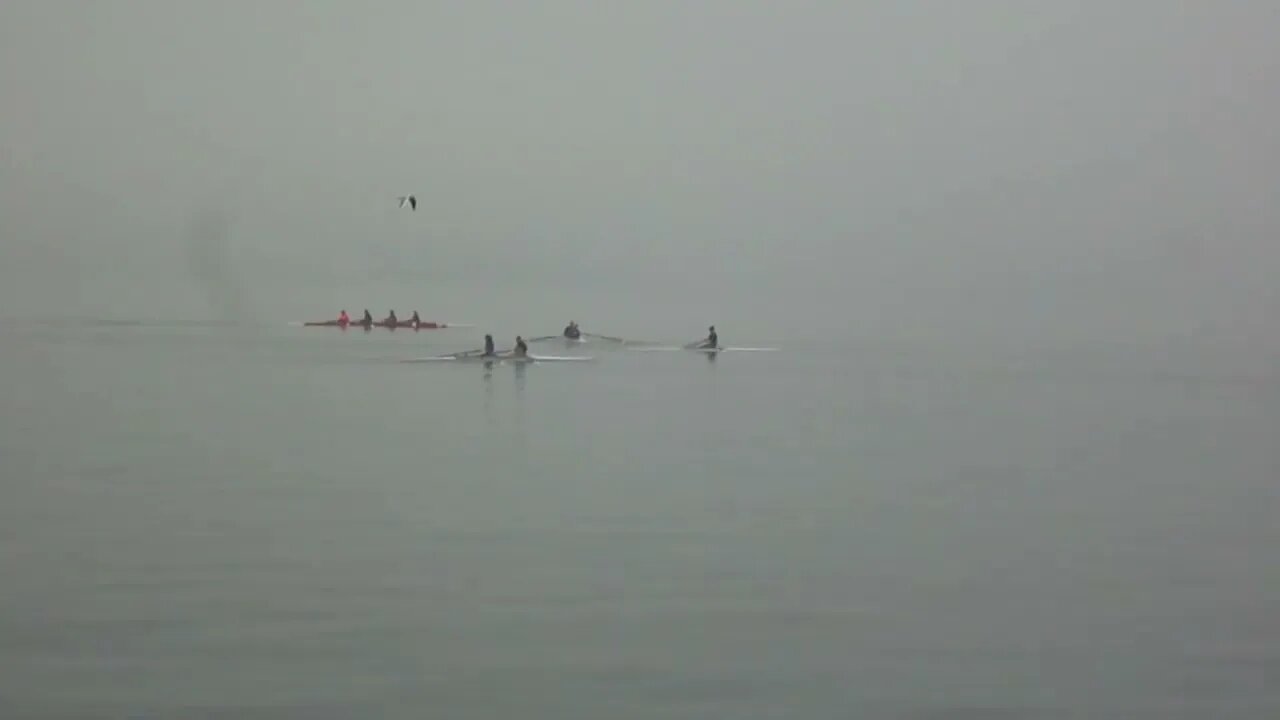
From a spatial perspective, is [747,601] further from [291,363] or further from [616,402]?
[291,363]

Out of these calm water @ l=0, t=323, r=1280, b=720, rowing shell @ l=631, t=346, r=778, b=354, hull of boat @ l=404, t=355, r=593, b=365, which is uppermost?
rowing shell @ l=631, t=346, r=778, b=354

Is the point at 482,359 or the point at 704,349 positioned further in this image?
the point at 704,349

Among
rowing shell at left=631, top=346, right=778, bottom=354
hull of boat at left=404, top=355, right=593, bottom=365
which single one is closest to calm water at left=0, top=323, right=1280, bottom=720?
hull of boat at left=404, top=355, right=593, bottom=365

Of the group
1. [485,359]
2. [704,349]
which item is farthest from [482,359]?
[704,349]

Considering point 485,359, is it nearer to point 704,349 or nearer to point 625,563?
point 704,349

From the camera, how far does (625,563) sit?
789 inches

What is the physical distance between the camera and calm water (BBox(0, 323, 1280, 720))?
14359mm

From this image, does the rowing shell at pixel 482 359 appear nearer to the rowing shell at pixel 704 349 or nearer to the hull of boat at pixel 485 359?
the hull of boat at pixel 485 359

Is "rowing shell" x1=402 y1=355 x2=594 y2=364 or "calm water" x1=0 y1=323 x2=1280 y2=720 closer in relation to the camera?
"calm water" x1=0 y1=323 x2=1280 y2=720

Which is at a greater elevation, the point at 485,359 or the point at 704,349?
the point at 704,349

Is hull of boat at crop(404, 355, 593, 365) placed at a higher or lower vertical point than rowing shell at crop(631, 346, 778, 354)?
lower

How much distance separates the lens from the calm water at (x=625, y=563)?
47.1 ft

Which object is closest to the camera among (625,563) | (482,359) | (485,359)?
(625,563)

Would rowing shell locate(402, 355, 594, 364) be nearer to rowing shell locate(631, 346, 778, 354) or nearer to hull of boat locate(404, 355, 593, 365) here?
hull of boat locate(404, 355, 593, 365)
